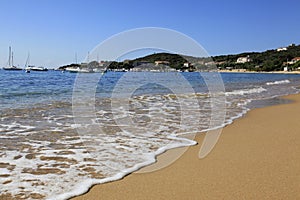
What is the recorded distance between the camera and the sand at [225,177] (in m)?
3.15

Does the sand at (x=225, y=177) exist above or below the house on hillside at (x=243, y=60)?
below

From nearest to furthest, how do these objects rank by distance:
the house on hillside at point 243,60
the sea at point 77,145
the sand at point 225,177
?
1. the sand at point 225,177
2. the sea at point 77,145
3. the house on hillside at point 243,60

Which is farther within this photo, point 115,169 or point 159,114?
point 159,114

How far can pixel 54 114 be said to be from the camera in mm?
8773

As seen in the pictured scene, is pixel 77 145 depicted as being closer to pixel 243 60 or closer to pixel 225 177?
pixel 225 177

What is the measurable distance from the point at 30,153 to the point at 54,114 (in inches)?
170

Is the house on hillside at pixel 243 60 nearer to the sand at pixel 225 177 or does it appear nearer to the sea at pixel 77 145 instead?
the sea at pixel 77 145

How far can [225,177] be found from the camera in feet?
12.0

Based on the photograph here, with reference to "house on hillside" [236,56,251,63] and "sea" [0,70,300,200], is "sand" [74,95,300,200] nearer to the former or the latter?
"sea" [0,70,300,200]

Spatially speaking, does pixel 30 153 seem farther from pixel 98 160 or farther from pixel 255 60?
pixel 255 60

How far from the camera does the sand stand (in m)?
3.15

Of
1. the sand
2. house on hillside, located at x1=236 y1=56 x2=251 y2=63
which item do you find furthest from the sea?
house on hillside, located at x1=236 y1=56 x2=251 y2=63

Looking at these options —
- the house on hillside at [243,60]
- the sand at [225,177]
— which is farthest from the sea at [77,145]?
the house on hillside at [243,60]

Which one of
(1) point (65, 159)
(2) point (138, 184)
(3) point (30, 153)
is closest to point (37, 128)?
(3) point (30, 153)
